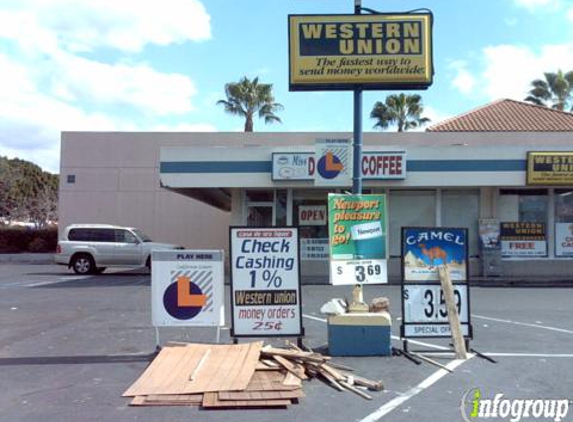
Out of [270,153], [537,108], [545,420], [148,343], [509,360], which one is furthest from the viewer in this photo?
[537,108]

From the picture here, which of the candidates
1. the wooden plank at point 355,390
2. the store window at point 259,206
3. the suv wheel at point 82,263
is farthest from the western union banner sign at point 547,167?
the suv wheel at point 82,263

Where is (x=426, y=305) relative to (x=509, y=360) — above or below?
above

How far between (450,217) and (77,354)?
1527cm

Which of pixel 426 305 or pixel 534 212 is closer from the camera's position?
pixel 426 305

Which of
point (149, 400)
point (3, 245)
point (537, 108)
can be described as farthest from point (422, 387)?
point (3, 245)

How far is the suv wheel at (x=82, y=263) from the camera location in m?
23.0

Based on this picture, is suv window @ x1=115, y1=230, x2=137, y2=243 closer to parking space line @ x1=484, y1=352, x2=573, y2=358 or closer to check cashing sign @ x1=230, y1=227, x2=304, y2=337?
check cashing sign @ x1=230, y1=227, x2=304, y2=337

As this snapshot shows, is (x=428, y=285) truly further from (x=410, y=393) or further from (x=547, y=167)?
(x=547, y=167)

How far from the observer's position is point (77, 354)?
8.31 m

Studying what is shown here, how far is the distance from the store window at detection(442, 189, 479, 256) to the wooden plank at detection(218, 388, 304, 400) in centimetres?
1567

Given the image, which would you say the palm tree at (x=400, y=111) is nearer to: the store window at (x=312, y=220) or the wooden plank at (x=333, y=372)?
the store window at (x=312, y=220)

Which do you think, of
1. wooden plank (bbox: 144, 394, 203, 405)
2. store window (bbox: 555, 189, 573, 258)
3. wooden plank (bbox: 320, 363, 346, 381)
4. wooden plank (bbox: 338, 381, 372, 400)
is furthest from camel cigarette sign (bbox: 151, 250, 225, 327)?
store window (bbox: 555, 189, 573, 258)

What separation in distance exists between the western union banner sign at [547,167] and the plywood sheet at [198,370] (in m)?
14.3

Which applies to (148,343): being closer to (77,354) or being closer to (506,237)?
(77,354)
